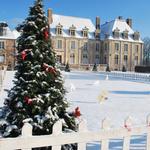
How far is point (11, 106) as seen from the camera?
5.64 meters

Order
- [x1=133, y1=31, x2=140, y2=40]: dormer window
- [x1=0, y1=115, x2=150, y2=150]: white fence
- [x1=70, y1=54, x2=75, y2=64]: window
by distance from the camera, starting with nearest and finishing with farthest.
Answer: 1. [x1=0, y1=115, x2=150, y2=150]: white fence
2. [x1=70, y1=54, x2=75, y2=64]: window
3. [x1=133, y1=31, x2=140, y2=40]: dormer window

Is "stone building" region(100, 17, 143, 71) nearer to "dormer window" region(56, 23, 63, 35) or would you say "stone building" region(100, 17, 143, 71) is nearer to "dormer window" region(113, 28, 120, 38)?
"dormer window" region(113, 28, 120, 38)

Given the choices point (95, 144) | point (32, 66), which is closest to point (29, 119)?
point (32, 66)

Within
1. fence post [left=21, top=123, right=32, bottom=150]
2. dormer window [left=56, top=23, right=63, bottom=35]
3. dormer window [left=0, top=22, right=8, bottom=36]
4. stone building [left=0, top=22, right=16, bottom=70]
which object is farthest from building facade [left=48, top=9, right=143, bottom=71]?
fence post [left=21, top=123, right=32, bottom=150]

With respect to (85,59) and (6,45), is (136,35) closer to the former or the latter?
(85,59)

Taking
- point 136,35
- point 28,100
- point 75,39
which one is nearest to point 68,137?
point 28,100

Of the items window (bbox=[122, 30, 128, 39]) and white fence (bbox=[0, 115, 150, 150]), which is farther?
window (bbox=[122, 30, 128, 39])

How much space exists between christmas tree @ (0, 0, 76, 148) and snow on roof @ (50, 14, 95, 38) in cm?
5913

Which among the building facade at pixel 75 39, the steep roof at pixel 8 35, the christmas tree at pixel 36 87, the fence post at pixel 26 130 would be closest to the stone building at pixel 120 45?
the building facade at pixel 75 39

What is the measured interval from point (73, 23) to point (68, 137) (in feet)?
213

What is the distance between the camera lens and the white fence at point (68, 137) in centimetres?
356

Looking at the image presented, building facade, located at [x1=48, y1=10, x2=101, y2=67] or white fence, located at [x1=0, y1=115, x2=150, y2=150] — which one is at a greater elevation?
building facade, located at [x1=48, y1=10, x2=101, y2=67]

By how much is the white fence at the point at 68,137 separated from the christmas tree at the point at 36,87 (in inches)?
49.2

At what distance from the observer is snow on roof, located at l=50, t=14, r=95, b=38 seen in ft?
216
